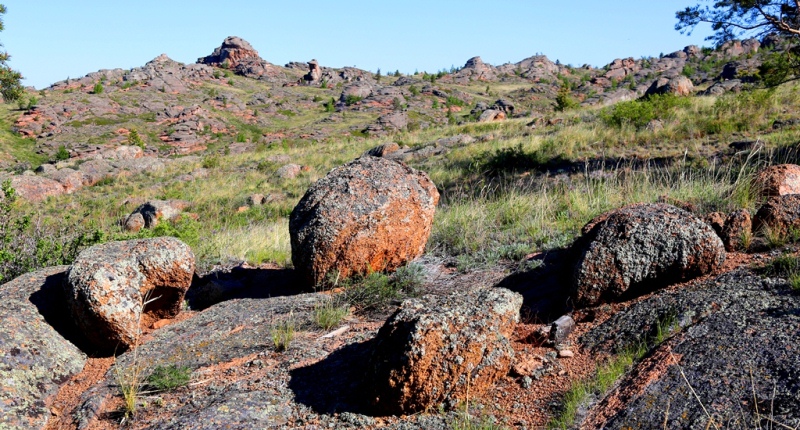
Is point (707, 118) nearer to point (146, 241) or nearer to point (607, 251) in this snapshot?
point (607, 251)

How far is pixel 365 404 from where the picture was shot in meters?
3.24

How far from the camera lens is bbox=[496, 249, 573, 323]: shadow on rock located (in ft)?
13.9

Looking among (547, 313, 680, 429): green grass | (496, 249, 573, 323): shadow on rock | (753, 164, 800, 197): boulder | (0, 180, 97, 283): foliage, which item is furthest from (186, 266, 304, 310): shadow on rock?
(753, 164, 800, 197): boulder

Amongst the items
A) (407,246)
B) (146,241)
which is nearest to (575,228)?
(407,246)

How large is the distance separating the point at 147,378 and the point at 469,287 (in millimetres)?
2611

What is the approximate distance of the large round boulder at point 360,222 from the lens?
5.51m

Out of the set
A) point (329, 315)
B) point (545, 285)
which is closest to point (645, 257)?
point (545, 285)

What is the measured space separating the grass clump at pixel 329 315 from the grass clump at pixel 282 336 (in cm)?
23

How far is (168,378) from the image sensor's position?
12.5 ft

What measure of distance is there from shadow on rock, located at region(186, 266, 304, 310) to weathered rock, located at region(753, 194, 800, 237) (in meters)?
3.89

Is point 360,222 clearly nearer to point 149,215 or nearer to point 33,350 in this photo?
point 33,350

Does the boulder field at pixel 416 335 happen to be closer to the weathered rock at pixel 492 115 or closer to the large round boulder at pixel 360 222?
the large round boulder at pixel 360 222

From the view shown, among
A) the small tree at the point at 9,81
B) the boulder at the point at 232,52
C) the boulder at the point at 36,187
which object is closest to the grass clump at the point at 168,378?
the small tree at the point at 9,81

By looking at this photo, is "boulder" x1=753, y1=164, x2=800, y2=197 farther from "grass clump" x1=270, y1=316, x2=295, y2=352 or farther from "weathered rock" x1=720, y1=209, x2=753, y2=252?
"grass clump" x1=270, y1=316, x2=295, y2=352
